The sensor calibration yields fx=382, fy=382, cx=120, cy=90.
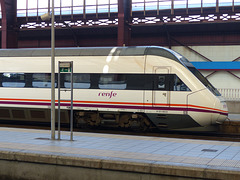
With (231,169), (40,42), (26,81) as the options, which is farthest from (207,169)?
(40,42)

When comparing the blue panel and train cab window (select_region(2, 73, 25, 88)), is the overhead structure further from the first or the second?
train cab window (select_region(2, 73, 25, 88))

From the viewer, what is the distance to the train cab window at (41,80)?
1654cm

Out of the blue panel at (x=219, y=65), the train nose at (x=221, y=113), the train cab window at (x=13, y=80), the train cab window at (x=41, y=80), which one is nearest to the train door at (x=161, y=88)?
the train nose at (x=221, y=113)

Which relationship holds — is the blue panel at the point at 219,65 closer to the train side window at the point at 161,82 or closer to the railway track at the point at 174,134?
the railway track at the point at 174,134

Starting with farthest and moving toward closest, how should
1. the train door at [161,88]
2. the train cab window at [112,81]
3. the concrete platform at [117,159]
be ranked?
the train cab window at [112,81] < the train door at [161,88] < the concrete platform at [117,159]

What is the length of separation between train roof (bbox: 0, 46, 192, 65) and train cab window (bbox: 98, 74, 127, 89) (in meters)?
0.94

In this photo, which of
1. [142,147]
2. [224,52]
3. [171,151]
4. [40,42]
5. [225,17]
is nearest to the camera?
[171,151]

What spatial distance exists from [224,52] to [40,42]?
1737 centimetres

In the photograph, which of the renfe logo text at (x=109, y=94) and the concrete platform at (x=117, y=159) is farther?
the renfe logo text at (x=109, y=94)

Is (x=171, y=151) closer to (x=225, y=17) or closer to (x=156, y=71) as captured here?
(x=156, y=71)

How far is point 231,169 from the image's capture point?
7504mm

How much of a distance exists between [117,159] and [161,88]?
6960 mm

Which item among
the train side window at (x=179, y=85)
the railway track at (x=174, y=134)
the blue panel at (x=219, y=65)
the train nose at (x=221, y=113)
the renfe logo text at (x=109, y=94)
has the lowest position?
the railway track at (x=174, y=134)

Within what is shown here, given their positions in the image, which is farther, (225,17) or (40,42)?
(40,42)
